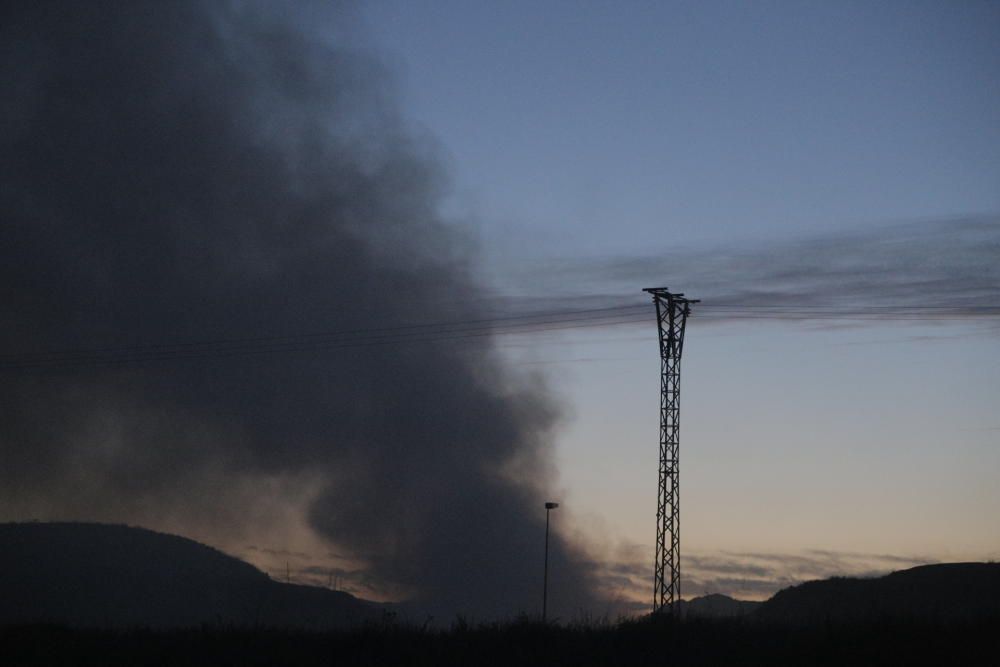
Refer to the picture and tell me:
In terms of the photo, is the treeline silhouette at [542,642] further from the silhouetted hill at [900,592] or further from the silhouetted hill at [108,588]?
the silhouetted hill at [108,588]

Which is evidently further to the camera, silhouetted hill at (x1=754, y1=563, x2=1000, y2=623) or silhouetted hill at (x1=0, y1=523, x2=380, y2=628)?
silhouetted hill at (x1=0, y1=523, x2=380, y2=628)

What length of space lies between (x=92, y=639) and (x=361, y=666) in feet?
49.7

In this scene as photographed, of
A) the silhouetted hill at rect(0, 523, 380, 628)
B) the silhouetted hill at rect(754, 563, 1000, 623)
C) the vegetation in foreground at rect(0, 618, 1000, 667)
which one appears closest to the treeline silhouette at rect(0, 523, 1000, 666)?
the vegetation in foreground at rect(0, 618, 1000, 667)

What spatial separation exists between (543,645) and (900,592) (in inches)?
2597

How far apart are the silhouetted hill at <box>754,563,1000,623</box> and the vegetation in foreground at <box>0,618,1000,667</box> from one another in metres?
46.0

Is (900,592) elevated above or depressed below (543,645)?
above

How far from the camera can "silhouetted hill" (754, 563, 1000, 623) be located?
93375 mm

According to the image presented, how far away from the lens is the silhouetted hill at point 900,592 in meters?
93.4

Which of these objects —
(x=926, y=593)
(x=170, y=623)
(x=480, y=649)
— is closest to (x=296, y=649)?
(x=480, y=649)

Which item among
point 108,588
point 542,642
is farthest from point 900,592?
point 108,588

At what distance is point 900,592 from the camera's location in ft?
329

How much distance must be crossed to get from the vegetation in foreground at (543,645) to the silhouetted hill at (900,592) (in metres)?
46.0

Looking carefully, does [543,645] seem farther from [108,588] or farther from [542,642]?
[108,588]

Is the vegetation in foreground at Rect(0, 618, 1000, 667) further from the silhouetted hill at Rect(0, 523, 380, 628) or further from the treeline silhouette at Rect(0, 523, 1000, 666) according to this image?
the silhouetted hill at Rect(0, 523, 380, 628)
